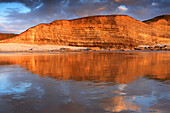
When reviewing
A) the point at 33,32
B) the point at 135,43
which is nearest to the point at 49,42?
the point at 33,32

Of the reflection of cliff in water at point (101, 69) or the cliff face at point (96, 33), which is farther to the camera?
the cliff face at point (96, 33)

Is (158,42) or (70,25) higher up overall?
(70,25)

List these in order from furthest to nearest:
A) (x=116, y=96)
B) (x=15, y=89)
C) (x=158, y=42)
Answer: (x=158, y=42) < (x=15, y=89) < (x=116, y=96)

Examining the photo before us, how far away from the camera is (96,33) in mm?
63406

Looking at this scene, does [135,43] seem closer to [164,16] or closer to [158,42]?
[158,42]

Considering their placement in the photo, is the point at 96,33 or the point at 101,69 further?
the point at 96,33

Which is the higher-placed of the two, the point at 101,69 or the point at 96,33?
the point at 96,33

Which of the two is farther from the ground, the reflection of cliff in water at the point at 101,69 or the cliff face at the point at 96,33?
the cliff face at the point at 96,33

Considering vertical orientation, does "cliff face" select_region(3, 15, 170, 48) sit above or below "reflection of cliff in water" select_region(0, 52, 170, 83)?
above

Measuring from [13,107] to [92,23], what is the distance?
63.8 meters

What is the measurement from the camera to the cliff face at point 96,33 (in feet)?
203

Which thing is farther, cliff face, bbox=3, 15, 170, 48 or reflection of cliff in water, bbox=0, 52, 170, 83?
cliff face, bbox=3, 15, 170, 48

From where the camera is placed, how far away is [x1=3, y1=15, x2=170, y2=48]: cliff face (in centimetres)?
6188

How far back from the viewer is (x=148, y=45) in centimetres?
6141
